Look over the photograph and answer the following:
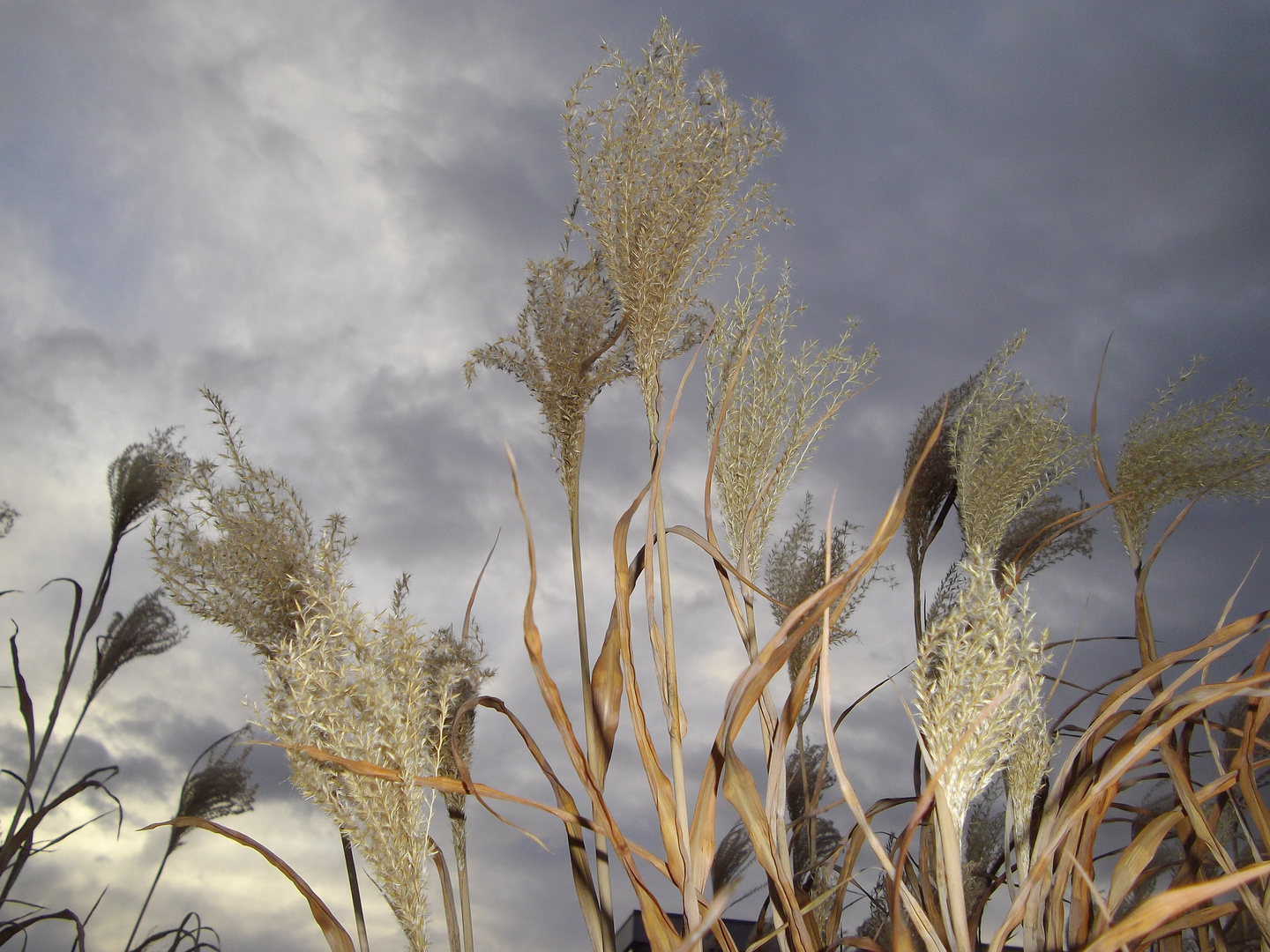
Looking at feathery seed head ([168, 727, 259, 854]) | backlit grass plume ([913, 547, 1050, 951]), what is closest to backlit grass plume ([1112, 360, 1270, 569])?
backlit grass plume ([913, 547, 1050, 951])

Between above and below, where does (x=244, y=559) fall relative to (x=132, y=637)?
below

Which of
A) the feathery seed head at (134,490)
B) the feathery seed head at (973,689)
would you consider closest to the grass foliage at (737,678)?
the feathery seed head at (973,689)

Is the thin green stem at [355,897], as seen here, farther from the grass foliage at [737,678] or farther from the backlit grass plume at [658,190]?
the backlit grass plume at [658,190]

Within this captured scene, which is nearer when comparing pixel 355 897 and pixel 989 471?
pixel 355 897

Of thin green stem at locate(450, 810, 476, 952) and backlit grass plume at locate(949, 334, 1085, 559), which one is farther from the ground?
backlit grass plume at locate(949, 334, 1085, 559)

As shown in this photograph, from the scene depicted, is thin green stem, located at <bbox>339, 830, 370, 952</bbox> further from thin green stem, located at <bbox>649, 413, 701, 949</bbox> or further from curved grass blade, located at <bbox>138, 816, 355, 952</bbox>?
thin green stem, located at <bbox>649, 413, 701, 949</bbox>

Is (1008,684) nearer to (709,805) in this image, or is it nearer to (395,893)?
(709,805)

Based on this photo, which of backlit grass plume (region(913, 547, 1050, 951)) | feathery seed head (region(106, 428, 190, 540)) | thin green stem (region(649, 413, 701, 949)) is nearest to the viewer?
backlit grass plume (region(913, 547, 1050, 951))

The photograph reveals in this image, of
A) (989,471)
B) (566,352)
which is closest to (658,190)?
(566,352)

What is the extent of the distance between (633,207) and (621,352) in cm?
42

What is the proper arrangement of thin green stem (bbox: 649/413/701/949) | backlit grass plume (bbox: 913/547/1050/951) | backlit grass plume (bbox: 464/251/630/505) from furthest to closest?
backlit grass plume (bbox: 464/251/630/505) < thin green stem (bbox: 649/413/701/949) < backlit grass plume (bbox: 913/547/1050/951)

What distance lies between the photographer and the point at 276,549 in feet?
6.03

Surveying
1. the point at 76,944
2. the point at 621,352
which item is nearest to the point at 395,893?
the point at 621,352

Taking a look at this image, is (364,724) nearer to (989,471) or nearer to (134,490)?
(989,471)
